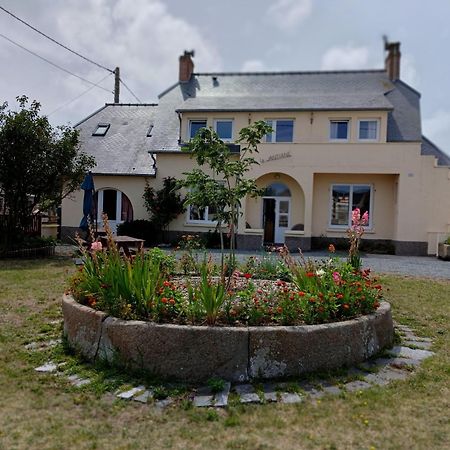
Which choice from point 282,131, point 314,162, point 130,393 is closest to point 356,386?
point 130,393

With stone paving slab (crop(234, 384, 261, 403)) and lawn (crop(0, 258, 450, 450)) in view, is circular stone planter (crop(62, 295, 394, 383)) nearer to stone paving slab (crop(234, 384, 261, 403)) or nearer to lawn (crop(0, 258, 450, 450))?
stone paving slab (crop(234, 384, 261, 403))

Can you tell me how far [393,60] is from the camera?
74.1 ft

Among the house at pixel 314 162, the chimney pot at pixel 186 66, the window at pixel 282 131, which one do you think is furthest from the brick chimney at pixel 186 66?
the window at pixel 282 131

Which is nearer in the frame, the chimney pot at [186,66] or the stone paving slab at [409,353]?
the stone paving slab at [409,353]

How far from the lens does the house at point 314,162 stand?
17703 mm

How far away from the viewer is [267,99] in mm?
20672

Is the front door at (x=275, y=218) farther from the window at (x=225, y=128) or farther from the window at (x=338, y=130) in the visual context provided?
the window at (x=338, y=130)

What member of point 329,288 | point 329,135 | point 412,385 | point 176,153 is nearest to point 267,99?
point 329,135

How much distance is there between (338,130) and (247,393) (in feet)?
58.1

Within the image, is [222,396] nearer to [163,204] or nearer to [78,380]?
[78,380]

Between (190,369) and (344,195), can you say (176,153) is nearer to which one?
(344,195)

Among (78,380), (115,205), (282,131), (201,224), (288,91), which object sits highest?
(288,91)

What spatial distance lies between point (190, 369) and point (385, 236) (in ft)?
55.5

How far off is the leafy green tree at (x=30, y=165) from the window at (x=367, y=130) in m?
12.7
